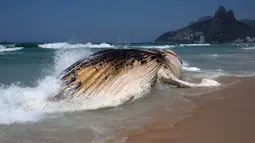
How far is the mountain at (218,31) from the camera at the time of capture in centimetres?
10519

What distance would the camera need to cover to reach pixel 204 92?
20.7ft

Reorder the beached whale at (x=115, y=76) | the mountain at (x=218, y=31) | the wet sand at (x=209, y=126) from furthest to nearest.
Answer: the mountain at (x=218, y=31) < the beached whale at (x=115, y=76) < the wet sand at (x=209, y=126)

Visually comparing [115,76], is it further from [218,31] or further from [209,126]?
[218,31]

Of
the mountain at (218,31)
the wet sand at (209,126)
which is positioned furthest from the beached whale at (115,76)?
the mountain at (218,31)

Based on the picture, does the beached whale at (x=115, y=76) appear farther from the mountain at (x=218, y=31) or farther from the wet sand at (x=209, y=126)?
the mountain at (x=218, y=31)

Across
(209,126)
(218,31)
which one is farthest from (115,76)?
(218,31)

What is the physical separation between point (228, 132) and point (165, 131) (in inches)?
28.8

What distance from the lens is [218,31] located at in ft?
352

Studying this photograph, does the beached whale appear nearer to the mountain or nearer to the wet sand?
the wet sand

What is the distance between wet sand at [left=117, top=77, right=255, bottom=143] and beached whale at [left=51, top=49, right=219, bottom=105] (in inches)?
43.2

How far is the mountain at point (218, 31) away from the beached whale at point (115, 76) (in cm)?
10046

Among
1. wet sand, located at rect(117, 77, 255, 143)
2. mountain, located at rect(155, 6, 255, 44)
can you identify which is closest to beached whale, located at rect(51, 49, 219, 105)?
wet sand, located at rect(117, 77, 255, 143)

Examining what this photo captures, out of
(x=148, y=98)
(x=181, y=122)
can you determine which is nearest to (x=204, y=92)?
(x=148, y=98)

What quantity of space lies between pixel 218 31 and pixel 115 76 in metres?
107
